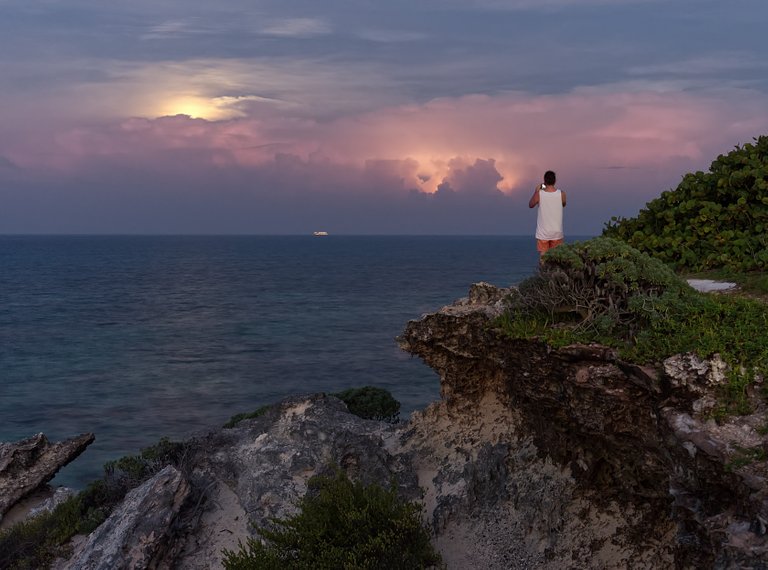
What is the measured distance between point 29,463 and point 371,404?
11.1m

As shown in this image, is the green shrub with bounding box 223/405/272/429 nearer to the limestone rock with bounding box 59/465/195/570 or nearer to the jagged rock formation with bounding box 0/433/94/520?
the jagged rock formation with bounding box 0/433/94/520

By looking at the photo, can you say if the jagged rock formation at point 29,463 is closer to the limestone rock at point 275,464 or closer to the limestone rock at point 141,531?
the limestone rock at point 141,531

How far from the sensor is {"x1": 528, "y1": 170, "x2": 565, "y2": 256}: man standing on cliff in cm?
1673

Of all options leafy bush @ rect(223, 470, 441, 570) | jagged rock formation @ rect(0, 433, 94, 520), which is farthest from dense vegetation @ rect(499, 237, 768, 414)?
jagged rock formation @ rect(0, 433, 94, 520)

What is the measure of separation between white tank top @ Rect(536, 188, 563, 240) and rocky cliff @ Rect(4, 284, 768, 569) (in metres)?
2.39

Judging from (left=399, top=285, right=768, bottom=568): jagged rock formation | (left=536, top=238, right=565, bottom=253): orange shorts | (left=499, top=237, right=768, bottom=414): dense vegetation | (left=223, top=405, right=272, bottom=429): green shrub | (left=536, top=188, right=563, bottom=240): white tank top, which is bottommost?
(left=223, top=405, right=272, bottom=429): green shrub

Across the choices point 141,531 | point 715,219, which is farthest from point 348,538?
point 715,219

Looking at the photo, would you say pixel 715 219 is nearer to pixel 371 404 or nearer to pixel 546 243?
pixel 546 243

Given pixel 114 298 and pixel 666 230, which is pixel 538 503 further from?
pixel 114 298

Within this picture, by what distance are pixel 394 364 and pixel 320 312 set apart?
105ft

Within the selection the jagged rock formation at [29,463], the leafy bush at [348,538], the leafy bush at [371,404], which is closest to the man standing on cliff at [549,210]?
the leafy bush at [348,538]

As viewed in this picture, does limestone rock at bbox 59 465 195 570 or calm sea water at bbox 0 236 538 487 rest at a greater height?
limestone rock at bbox 59 465 195 570

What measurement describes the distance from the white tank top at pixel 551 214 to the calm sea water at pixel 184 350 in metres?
2.90

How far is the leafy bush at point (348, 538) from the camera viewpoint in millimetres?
12734
